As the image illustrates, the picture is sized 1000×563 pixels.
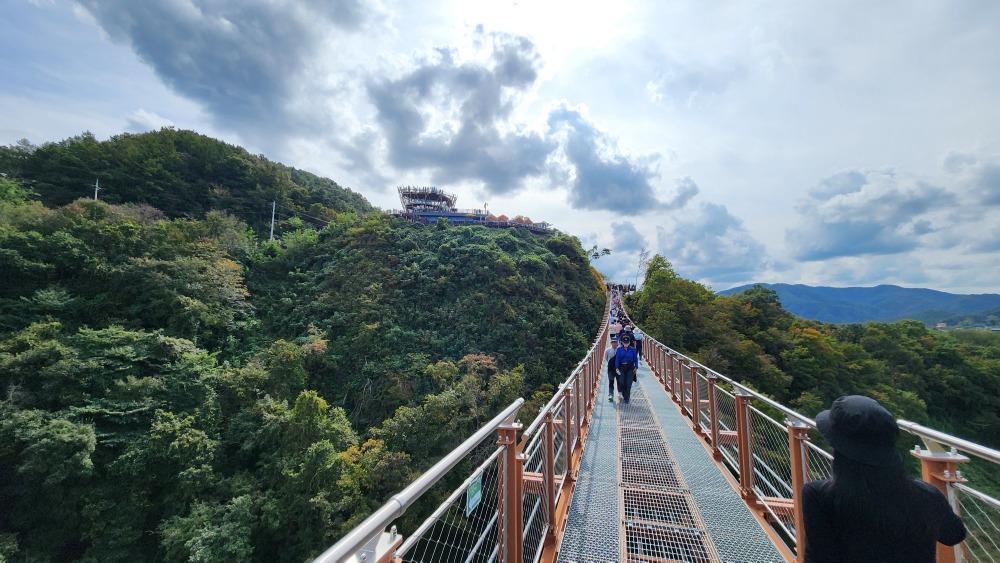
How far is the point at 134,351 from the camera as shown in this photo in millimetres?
12289

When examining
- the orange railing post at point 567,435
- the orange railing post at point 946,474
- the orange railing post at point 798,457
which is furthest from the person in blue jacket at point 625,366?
the orange railing post at point 946,474

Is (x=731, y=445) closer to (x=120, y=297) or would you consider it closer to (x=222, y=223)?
(x=120, y=297)

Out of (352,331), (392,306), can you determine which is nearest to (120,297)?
(352,331)

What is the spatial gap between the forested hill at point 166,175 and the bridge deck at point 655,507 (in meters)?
35.2

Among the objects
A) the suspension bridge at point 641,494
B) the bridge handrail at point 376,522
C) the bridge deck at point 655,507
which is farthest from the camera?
the bridge deck at point 655,507

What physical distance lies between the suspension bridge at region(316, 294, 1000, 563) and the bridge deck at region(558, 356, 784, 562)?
1 centimetres

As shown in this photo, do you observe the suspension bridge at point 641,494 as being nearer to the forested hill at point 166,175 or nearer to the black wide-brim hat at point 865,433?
the black wide-brim hat at point 865,433

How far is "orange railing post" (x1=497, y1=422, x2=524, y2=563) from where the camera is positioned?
1811mm

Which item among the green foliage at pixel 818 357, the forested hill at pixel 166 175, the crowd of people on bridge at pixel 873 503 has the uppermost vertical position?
the forested hill at pixel 166 175

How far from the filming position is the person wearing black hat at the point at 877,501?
1.03 metres

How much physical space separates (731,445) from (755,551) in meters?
2.15

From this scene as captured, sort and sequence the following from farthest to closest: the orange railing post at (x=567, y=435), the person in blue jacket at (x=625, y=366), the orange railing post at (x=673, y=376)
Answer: the orange railing post at (x=673, y=376) → the person in blue jacket at (x=625, y=366) → the orange railing post at (x=567, y=435)

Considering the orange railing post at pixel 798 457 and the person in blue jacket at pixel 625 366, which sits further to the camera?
the person in blue jacket at pixel 625 366

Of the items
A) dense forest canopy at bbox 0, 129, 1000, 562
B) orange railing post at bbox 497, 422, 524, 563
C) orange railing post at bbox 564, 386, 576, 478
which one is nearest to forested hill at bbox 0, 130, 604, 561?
dense forest canopy at bbox 0, 129, 1000, 562
